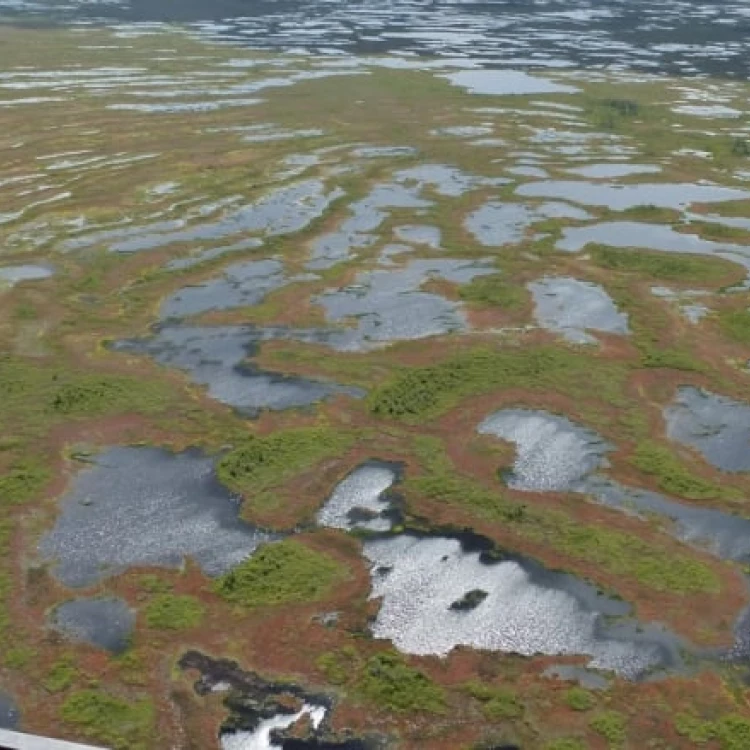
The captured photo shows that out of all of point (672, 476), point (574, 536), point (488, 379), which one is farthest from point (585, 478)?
point (488, 379)

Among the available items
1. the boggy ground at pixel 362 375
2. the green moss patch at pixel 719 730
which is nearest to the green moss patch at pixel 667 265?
the boggy ground at pixel 362 375

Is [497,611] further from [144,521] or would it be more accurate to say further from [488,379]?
[488,379]

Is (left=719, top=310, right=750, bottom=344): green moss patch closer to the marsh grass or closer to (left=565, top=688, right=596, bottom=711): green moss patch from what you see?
the marsh grass

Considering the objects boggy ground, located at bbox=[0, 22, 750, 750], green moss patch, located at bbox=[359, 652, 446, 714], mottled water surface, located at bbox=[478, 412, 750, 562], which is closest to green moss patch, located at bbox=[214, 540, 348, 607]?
boggy ground, located at bbox=[0, 22, 750, 750]

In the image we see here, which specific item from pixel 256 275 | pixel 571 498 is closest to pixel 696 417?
pixel 571 498

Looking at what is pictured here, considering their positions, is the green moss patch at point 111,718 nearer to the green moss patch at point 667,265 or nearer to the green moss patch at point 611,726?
the green moss patch at point 611,726
